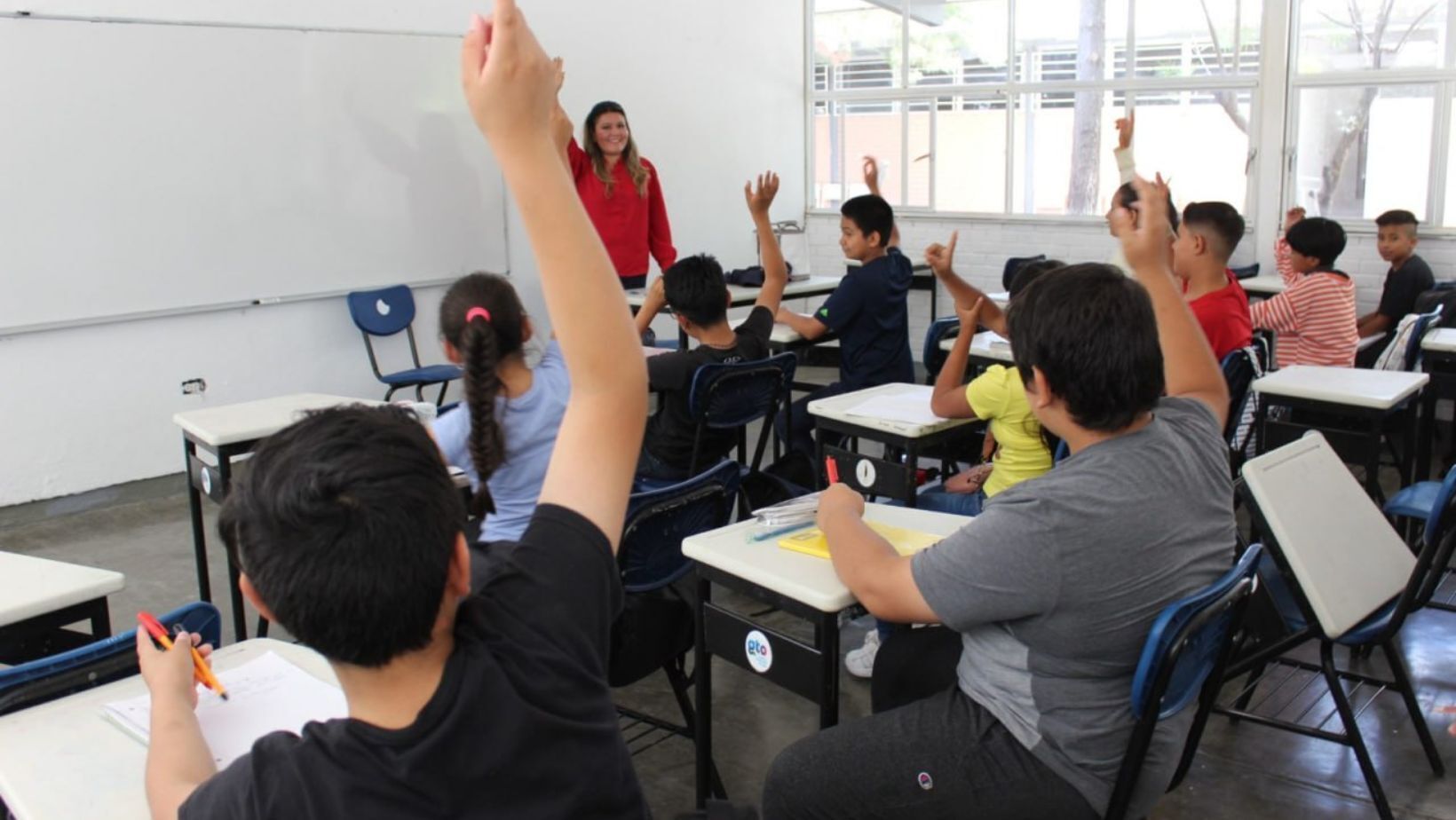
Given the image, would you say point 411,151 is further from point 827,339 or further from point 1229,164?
point 1229,164

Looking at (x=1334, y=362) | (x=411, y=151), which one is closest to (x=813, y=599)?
(x=1334, y=362)

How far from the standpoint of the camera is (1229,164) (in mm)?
6664

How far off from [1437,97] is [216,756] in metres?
6.52

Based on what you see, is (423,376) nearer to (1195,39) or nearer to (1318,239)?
(1318,239)

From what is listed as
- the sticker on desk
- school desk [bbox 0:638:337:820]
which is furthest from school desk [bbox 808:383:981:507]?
school desk [bbox 0:638:337:820]

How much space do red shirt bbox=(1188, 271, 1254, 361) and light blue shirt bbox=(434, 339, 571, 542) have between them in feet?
7.05

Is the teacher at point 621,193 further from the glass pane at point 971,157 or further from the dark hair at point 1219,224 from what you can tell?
the dark hair at point 1219,224

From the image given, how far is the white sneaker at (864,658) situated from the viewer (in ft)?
10.0

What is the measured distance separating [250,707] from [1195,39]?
665 cm

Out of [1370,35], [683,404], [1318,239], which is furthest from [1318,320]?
[1370,35]

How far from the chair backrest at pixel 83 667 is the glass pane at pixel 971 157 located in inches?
259

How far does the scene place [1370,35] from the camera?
19.9 feet

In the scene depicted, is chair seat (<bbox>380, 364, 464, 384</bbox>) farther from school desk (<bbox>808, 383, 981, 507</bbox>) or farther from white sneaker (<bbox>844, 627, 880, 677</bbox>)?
white sneaker (<bbox>844, 627, 880, 677</bbox>)

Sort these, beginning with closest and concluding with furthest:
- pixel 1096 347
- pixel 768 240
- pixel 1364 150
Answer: pixel 1096 347
pixel 768 240
pixel 1364 150
